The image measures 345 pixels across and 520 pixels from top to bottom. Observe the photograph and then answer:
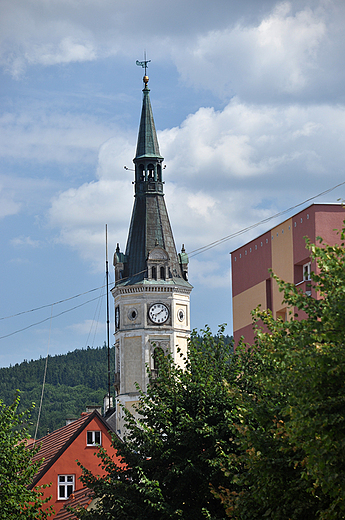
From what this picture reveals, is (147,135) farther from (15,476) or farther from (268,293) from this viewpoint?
(15,476)

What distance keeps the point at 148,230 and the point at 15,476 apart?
2122 inches

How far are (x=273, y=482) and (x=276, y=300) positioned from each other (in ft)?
62.5

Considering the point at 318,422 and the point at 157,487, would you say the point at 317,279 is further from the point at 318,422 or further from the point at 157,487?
the point at 157,487

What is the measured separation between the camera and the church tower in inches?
3300

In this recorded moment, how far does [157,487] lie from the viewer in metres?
26.9

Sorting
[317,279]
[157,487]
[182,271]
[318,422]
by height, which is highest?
[182,271]

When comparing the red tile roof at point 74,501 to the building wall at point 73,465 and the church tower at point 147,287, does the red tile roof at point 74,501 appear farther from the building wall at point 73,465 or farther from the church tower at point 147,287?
the church tower at point 147,287

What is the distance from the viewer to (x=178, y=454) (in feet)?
92.5

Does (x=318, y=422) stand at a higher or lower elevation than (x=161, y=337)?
lower

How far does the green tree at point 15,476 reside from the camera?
33719mm

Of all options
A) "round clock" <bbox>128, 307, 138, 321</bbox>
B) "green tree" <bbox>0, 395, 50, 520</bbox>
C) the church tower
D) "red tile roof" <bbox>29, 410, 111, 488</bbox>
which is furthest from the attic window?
"round clock" <bbox>128, 307, 138, 321</bbox>

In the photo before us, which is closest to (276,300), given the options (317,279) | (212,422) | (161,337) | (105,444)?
(212,422)

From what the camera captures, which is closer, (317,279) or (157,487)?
(317,279)

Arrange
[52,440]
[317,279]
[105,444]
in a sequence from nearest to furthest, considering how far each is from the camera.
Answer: [317,279], [105,444], [52,440]
